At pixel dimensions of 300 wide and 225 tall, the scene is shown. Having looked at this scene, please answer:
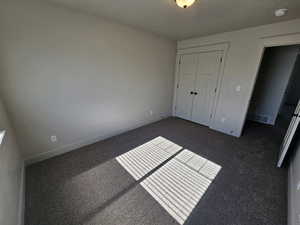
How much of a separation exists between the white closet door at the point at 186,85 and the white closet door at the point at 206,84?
0.15 meters

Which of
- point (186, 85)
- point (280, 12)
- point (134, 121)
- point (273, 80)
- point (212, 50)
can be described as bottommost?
point (134, 121)

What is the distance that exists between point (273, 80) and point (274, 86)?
183mm

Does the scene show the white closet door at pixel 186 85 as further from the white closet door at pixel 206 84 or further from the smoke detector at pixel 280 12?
the smoke detector at pixel 280 12

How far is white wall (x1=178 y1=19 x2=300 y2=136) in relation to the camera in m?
2.42

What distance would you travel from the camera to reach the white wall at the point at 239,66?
2.42m

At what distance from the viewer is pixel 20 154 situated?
6.21ft

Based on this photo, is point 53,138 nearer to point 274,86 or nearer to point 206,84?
point 206,84


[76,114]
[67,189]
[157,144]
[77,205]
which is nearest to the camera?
[77,205]

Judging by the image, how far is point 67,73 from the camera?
2.13 metres

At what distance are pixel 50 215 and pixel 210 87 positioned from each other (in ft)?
12.6

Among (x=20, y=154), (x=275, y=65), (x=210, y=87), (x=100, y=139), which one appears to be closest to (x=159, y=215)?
(x=100, y=139)

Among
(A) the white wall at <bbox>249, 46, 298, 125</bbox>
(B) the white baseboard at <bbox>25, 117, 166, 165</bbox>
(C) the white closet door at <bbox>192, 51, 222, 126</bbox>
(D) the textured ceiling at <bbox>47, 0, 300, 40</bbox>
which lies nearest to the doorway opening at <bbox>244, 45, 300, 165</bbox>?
(A) the white wall at <bbox>249, 46, 298, 125</bbox>

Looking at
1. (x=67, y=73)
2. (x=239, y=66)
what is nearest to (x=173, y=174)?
(x=67, y=73)

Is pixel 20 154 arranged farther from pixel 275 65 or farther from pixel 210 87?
pixel 275 65
